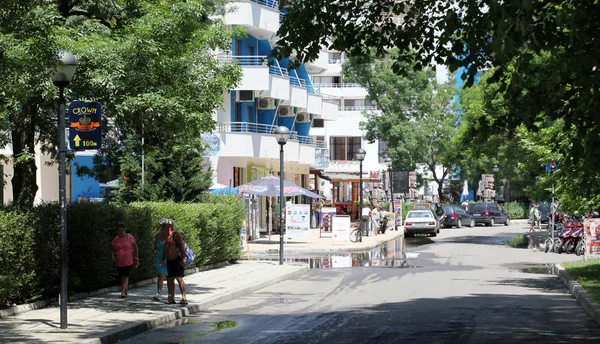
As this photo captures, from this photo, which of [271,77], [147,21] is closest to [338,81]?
[271,77]

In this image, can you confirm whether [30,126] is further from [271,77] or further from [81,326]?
[271,77]

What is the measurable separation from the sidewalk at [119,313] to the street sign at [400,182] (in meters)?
40.2

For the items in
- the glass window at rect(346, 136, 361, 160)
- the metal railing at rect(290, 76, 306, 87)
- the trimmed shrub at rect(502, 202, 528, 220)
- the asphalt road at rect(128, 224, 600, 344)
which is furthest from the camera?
the glass window at rect(346, 136, 361, 160)

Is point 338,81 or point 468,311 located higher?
point 338,81

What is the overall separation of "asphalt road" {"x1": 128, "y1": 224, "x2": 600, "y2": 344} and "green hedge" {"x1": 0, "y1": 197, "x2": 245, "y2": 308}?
278 cm

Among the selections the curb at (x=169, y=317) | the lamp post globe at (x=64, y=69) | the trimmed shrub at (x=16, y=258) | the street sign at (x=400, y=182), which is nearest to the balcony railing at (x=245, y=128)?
the street sign at (x=400, y=182)

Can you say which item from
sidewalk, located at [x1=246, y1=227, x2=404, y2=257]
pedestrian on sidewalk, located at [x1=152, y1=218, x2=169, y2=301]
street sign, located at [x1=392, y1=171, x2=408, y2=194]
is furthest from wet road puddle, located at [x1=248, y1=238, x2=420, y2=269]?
street sign, located at [x1=392, y1=171, x2=408, y2=194]

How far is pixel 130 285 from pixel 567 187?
1166 cm

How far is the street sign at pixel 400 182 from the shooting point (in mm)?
64812

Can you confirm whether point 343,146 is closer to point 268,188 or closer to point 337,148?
point 337,148

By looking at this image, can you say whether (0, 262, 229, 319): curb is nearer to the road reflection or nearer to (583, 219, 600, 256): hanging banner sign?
the road reflection

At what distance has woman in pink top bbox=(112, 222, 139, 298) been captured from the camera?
61.4 feet

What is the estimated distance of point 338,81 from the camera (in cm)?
9319

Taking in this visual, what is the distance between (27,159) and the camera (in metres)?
19.8
